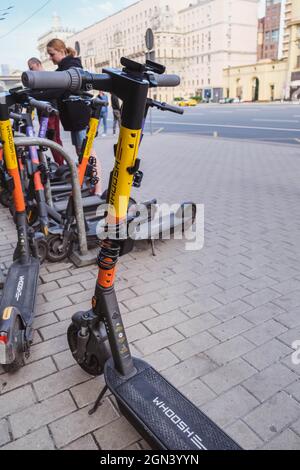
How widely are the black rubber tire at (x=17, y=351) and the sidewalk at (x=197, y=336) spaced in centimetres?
6

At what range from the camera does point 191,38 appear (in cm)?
9012

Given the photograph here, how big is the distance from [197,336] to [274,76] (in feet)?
245

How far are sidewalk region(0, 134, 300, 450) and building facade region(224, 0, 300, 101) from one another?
190 feet

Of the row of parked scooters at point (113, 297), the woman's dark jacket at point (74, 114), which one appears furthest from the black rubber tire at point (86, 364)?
the woman's dark jacket at point (74, 114)

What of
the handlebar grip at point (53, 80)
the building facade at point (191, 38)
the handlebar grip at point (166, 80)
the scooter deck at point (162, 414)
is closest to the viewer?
the handlebar grip at point (53, 80)

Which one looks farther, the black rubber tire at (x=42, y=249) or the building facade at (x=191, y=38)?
the building facade at (x=191, y=38)

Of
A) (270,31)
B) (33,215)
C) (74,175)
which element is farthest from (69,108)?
(270,31)

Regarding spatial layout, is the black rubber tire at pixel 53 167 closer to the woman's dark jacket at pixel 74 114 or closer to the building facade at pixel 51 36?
the woman's dark jacket at pixel 74 114

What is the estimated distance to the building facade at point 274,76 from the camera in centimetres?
6194

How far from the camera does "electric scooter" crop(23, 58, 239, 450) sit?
1.51 m

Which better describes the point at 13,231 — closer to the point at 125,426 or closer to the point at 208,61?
the point at 125,426

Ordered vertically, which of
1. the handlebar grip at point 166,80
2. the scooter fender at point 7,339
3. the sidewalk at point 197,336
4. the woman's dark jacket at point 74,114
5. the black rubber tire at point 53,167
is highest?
the handlebar grip at point 166,80
